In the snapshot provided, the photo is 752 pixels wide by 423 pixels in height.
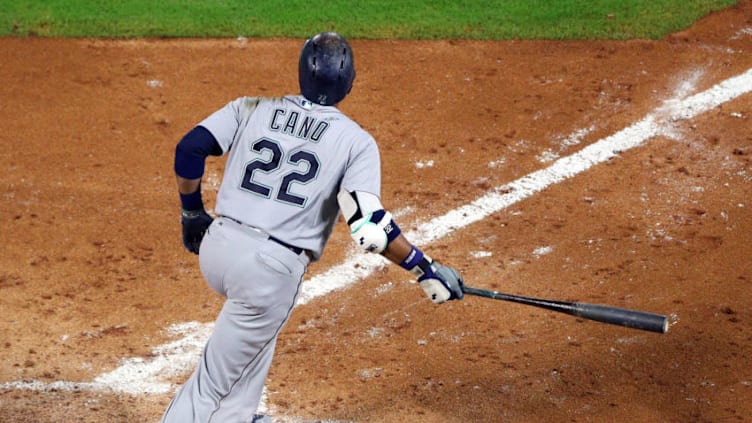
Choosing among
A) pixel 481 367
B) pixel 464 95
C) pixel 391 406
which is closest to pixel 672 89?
pixel 464 95

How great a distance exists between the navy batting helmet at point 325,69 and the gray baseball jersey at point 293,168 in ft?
0.27

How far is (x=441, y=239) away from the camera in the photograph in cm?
661

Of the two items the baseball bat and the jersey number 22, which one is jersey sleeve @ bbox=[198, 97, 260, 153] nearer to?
the jersey number 22

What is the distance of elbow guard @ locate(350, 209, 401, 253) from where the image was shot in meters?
4.33

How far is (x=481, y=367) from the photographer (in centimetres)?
554

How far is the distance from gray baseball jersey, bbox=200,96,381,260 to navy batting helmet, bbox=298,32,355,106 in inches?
3.3

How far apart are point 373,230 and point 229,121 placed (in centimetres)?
80

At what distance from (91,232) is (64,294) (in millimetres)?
653

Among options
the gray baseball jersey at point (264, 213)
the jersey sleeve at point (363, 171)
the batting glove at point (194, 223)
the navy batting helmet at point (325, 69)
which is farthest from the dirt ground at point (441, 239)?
the navy batting helmet at point (325, 69)

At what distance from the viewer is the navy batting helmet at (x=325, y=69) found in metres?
4.49

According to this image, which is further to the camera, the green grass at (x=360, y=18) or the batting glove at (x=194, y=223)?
the green grass at (x=360, y=18)

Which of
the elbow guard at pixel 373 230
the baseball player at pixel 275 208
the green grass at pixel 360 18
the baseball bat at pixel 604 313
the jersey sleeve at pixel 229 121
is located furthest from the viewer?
the green grass at pixel 360 18

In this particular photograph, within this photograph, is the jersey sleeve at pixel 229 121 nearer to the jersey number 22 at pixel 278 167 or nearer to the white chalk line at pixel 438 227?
the jersey number 22 at pixel 278 167

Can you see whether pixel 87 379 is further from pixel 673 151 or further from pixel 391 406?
pixel 673 151
